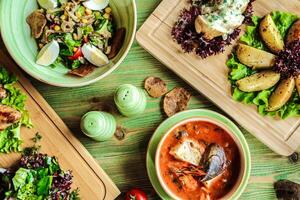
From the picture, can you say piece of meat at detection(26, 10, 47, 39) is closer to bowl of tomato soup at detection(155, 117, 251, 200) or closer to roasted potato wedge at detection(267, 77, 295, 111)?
bowl of tomato soup at detection(155, 117, 251, 200)

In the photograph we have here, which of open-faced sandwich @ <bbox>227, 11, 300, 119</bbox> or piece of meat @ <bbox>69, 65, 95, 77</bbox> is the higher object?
open-faced sandwich @ <bbox>227, 11, 300, 119</bbox>

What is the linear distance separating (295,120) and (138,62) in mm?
922

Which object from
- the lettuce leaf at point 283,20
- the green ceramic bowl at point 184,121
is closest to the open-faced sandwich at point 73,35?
the green ceramic bowl at point 184,121

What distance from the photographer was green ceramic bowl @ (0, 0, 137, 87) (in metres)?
2.84

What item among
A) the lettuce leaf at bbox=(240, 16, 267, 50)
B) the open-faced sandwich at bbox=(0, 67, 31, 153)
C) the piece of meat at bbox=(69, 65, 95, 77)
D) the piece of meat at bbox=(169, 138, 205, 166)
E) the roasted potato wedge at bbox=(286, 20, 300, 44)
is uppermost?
the roasted potato wedge at bbox=(286, 20, 300, 44)

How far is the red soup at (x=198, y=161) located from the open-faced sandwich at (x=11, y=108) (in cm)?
79

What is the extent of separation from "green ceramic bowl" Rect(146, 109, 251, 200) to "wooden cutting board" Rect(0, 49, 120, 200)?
24cm

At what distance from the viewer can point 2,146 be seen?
121 inches

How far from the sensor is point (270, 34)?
3.02m

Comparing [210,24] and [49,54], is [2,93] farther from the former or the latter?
[210,24]

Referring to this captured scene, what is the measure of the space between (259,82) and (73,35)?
3.35 ft

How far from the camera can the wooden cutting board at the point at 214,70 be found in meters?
3.03

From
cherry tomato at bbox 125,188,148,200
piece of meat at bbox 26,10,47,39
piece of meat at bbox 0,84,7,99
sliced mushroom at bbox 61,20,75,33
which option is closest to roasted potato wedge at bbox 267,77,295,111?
cherry tomato at bbox 125,188,148,200

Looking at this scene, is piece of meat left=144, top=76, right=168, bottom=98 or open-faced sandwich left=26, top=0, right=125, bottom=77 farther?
piece of meat left=144, top=76, right=168, bottom=98
